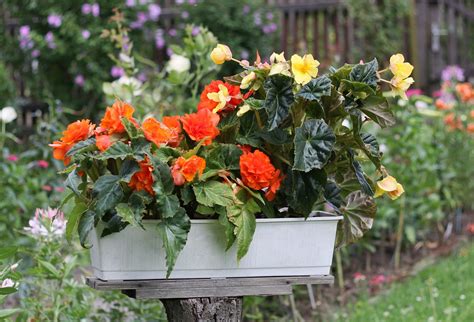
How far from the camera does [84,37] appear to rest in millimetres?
6754

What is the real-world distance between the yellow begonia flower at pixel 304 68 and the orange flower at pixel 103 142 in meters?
0.50

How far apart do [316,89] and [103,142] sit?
0.55 meters

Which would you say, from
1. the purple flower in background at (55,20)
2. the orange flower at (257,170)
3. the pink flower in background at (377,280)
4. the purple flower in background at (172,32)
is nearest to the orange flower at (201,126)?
the orange flower at (257,170)

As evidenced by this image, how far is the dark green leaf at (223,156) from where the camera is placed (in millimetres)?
2189

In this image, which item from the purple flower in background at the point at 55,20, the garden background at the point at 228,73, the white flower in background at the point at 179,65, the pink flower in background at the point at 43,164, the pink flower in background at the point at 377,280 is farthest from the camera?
the purple flower in background at the point at 55,20

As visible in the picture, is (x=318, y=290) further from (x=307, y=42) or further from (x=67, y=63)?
(x=307, y=42)

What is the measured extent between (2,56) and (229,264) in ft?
19.3

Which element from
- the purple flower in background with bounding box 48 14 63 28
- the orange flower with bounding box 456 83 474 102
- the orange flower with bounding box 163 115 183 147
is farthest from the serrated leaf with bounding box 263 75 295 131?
the purple flower in background with bounding box 48 14 63 28

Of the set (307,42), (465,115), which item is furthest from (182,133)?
(307,42)

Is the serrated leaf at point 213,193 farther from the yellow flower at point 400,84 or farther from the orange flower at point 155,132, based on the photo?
the yellow flower at point 400,84

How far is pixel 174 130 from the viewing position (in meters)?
2.22

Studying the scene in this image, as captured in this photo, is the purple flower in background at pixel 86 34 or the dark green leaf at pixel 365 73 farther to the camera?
the purple flower in background at pixel 86 34

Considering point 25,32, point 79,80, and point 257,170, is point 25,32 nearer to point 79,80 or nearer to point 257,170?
point 79,80

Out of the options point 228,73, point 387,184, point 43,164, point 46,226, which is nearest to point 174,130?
point 387,184
